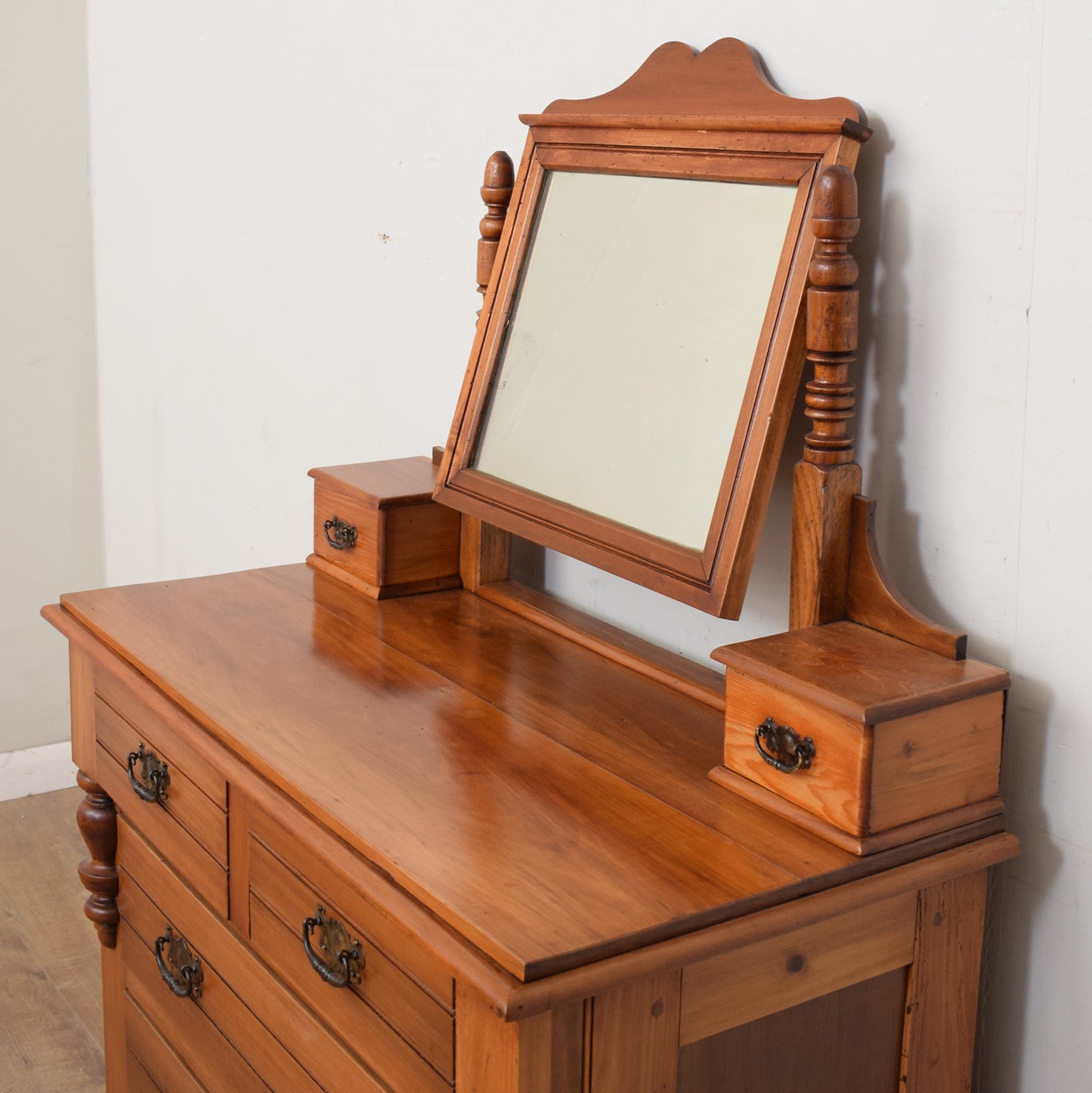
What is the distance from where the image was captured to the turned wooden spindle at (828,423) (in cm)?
131

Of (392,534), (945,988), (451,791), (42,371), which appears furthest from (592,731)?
(42,371)

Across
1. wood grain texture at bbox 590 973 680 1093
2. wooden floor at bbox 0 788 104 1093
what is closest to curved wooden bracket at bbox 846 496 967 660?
wood grain texture at bbox 590 973 680 1093

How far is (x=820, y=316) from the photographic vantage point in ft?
4.35

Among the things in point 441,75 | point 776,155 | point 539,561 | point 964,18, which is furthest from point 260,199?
point 964,18

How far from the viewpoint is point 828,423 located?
136cm

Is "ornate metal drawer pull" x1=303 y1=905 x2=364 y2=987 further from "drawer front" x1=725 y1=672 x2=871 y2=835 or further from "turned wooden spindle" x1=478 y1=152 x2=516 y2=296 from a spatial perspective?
"turned wooden spindle" x1=478 y1=152 x2=516 y2=296

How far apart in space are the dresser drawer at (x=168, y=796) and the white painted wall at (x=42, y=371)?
5.48 feet

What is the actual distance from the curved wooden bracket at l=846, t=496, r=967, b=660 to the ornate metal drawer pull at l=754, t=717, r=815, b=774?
0.56ft

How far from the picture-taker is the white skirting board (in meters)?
3.46

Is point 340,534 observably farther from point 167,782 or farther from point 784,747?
point 784,747

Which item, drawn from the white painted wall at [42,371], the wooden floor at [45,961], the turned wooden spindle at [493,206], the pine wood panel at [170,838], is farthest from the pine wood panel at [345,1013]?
the white painted wall at [42,371]

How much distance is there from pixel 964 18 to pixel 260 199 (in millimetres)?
1640

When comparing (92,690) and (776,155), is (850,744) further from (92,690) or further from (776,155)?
(92,690)

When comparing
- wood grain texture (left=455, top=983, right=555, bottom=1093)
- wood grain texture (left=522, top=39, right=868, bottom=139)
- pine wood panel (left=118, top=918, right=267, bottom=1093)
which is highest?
wood grain texture (left=522, top=39, right=868, bottom=139)
